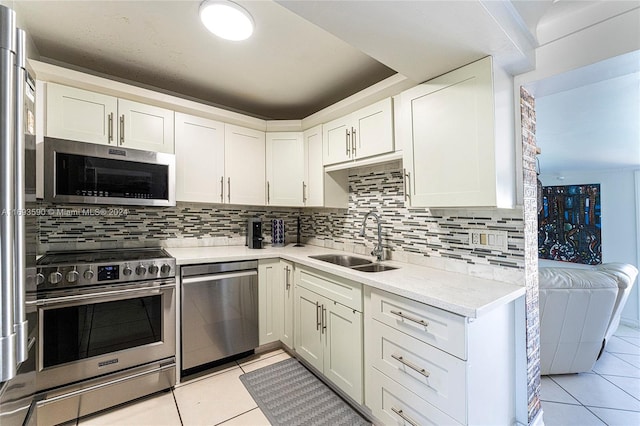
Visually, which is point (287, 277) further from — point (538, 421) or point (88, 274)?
point (538, 421)

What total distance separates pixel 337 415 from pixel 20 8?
306cm

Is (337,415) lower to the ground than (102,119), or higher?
lower

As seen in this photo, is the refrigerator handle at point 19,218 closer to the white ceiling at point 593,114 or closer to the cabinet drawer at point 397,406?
the cabinet drawer at point 397,406

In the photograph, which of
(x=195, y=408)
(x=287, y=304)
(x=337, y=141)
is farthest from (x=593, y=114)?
(x=195, y=408)

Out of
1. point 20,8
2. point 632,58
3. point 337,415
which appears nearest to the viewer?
point 632,58

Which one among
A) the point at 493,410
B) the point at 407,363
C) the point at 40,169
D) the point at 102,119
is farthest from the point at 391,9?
the point at 40,169

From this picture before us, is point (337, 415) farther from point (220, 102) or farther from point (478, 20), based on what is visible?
point (220, 102)

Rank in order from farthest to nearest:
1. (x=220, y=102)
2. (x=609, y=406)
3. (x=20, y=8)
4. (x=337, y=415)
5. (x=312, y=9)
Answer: (x=220, y=102) < (x=609, y=406) < (x=337, y=415) < (x=20, y=8) < (x=312, y=9)

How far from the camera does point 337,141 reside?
2463 millimetres

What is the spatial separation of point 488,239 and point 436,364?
0.86 m

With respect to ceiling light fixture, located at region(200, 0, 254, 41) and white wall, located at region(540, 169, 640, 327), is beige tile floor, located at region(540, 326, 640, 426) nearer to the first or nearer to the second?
white wall, located at region(540, 169, 640, 327)

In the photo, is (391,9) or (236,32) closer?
(391,9)

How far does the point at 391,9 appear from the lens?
1134 mm

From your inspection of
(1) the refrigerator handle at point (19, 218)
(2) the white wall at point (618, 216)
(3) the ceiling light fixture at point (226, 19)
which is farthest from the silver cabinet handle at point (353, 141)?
(2) the white wall at point (618, 216)
